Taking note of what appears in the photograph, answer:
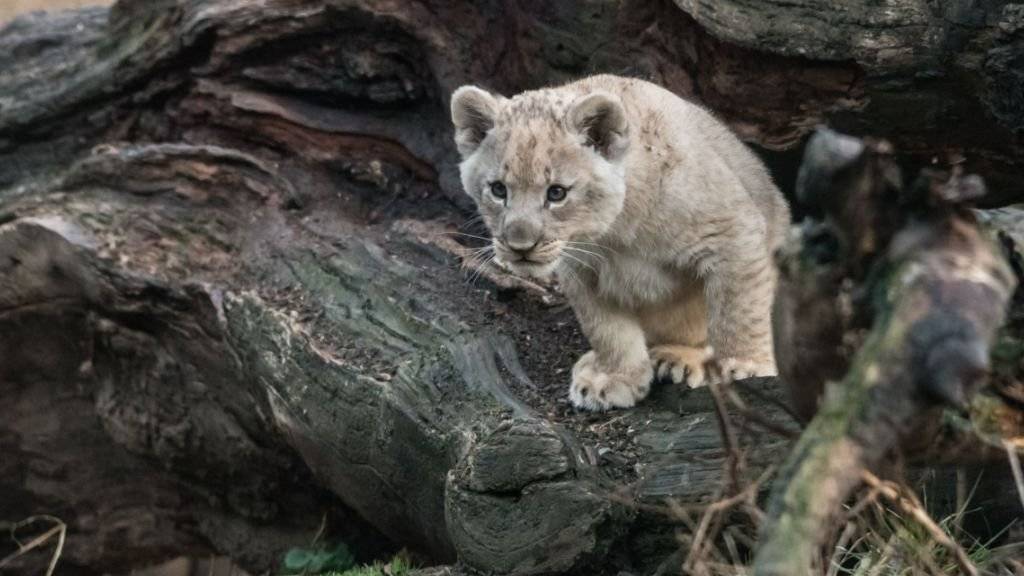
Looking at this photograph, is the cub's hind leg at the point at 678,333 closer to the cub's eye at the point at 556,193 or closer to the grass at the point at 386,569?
the cub's eye at the point at 556,193

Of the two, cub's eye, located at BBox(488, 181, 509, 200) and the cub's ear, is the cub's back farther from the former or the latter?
cub's eye, located at BBox(488, 181, 509, 200)

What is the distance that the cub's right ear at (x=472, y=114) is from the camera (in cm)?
563

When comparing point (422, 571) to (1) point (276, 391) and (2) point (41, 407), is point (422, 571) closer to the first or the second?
(1) point (276, 391)

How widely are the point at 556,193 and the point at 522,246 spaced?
324 mm

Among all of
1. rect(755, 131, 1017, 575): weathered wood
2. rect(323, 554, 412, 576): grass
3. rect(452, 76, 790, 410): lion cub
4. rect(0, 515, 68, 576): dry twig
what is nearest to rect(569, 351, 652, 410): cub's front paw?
rect(452, 76, 790, 410): lion cub

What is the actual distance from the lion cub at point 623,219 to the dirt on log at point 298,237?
341mm

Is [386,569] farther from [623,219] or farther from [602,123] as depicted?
[602,123]

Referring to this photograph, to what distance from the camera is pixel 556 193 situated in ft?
17.7

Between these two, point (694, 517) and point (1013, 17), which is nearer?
point (694, 517)

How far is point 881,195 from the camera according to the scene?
2684 millimetres

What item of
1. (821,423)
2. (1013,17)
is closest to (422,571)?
(821,423)

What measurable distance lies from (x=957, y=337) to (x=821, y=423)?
298 millimetres

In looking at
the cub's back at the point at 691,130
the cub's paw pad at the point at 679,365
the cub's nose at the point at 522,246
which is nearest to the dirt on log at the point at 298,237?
the cub's paw pad at the point at 679,365

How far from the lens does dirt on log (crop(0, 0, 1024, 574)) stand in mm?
5500
